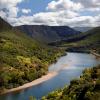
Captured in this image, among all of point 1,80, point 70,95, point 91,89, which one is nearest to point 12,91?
point 1,80

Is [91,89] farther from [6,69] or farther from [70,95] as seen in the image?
[6,69]

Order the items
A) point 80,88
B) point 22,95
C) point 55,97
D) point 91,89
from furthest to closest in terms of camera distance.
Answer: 1. point 22,95
2. point 55,97
3. point 80,88
4. point 91,89

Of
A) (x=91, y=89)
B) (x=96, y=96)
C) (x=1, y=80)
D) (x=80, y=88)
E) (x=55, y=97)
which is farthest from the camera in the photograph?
(x=1, y=80)

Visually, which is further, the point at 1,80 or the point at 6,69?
the point at 6,69

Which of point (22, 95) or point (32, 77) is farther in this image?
point (32, 77)

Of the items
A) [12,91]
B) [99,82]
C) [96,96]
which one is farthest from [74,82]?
[12,91]

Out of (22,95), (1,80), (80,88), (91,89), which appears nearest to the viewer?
(91,89)

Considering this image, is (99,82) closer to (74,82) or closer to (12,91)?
(74,82)

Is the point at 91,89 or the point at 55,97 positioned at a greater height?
the point at 91,89

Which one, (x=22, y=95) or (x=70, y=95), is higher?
(x=70, y=95)
